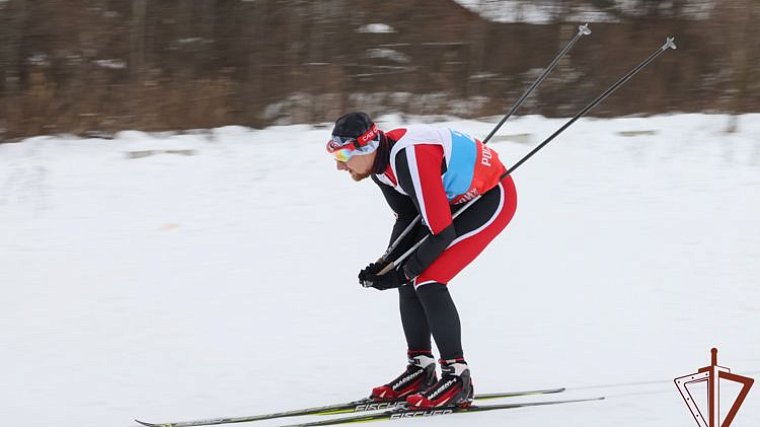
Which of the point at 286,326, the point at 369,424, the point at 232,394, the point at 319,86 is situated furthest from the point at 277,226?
the point at 319,86

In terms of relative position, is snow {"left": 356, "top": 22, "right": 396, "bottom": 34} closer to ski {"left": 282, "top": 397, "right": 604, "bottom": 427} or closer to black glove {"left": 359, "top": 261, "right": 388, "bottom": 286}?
black glove {"left": 359, "top": 261, "right": 388, "bottom": 286}

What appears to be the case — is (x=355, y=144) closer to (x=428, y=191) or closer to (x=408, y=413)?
(x=428, y=191)

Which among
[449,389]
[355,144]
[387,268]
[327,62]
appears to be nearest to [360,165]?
[355,144]

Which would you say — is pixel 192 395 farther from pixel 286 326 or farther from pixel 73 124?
pixel 73 124

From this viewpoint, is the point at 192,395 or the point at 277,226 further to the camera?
the point at 277,226

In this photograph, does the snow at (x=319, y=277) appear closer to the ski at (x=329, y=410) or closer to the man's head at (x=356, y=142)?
the ski at (x=329, y=410)

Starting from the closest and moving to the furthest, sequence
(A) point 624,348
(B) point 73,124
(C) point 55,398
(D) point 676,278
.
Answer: (C) point 55,398 < (A) point 624,348 < (D) point 676,278 < (B) point 73,124

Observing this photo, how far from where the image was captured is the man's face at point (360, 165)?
348 centimetres

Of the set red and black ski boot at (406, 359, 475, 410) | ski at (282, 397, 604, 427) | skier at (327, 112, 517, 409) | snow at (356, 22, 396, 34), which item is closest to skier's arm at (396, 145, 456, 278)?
skier at (327, 112, 517, 409)

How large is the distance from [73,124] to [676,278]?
5480mm

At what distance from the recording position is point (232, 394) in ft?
13.2

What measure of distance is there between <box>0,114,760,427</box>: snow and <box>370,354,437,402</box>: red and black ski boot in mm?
221

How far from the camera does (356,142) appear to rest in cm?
343

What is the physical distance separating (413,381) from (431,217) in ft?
2.66
